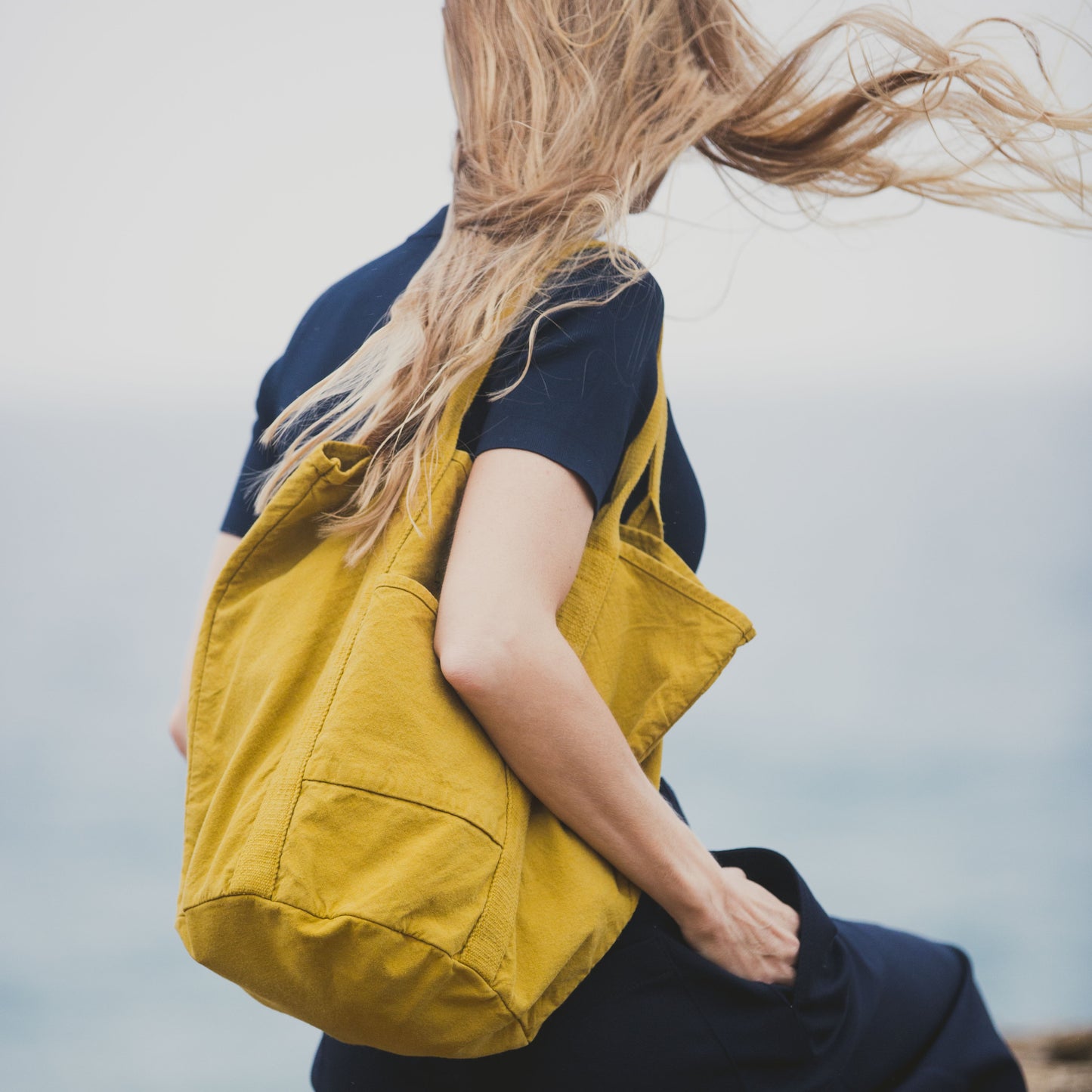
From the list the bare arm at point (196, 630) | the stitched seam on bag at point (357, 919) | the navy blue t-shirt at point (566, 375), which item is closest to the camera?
the stitched seam on bag at point (357, 919)

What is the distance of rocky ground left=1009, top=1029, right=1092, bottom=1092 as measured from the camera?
174 cm

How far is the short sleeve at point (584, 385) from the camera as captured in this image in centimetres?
73

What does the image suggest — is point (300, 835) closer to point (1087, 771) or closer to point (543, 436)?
point (543, 436)

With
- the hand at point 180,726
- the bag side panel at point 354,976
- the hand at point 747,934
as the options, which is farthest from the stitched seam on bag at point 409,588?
the hand at point 180,726

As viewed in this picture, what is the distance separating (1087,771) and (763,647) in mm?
2213

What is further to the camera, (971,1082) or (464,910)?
(971,1082)

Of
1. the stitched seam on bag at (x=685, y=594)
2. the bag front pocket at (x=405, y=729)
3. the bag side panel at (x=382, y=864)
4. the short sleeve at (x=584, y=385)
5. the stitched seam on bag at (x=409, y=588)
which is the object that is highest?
the short sleeve at (x=584, y=385)

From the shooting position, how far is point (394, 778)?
666 millimetres

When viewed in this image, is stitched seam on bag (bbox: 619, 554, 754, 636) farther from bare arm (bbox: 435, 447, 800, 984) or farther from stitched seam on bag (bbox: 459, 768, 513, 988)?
stitched seam on bag (bbox: 459, 768, 513, 988)

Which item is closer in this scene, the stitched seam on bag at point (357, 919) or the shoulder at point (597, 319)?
the stitched seam on bag at point (357, 919)

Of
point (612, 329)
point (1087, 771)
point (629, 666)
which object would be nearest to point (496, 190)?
point (612, 329)

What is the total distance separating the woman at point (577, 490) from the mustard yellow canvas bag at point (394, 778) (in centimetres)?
3

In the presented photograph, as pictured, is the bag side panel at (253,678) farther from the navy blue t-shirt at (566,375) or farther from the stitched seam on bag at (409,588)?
the navy blue t-shirt at (566,375)

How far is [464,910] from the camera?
667 mm
